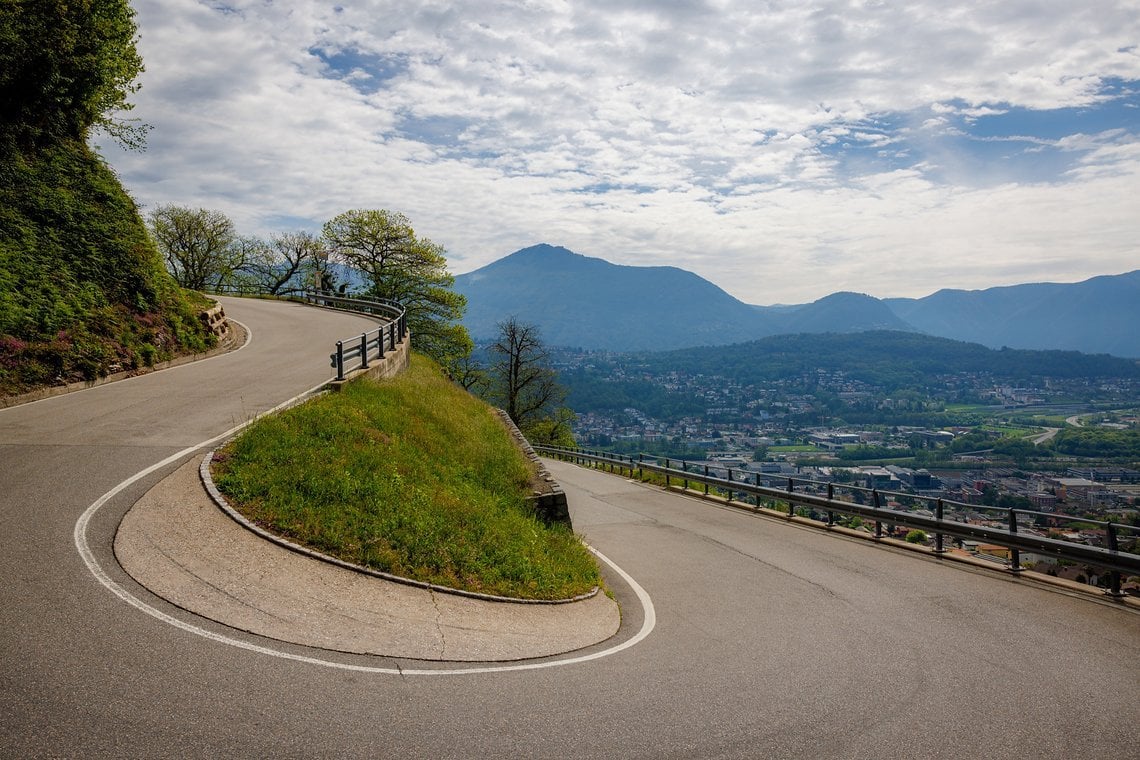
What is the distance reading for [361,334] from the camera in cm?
2083

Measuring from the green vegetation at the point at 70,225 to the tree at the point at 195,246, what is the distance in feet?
124

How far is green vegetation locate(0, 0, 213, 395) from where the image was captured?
16719 mm

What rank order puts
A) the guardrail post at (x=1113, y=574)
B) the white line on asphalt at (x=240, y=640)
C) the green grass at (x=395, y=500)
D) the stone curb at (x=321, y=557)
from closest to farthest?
1. the white line on asphalt at (x=240, y=640)
2. the stone curb at (x=321, y=557)
3. the green grass at (x=395, y=500)
4. the guardrail post at (x=1113, y=574)

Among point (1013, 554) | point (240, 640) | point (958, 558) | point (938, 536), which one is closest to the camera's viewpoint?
point (240, 640)

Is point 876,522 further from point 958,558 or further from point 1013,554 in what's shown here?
point 1013,554

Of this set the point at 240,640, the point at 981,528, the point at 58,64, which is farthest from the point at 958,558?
the point at 58,64

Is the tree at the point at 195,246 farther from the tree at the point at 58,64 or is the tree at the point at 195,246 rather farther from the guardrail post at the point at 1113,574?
the guardrail post at the point at 1113,574

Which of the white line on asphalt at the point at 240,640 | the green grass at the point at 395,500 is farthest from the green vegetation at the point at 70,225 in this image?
the white line on asphalt at the point at 240,640

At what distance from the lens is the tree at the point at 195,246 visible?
5925 centimetres

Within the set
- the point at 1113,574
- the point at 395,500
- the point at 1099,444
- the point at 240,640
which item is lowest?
the point at 1099,444

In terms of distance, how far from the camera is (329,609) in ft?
22.5

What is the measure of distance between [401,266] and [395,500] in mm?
43586

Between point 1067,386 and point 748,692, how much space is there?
149 m

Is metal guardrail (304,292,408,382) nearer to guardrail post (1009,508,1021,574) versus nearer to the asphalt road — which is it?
the asphalt road
